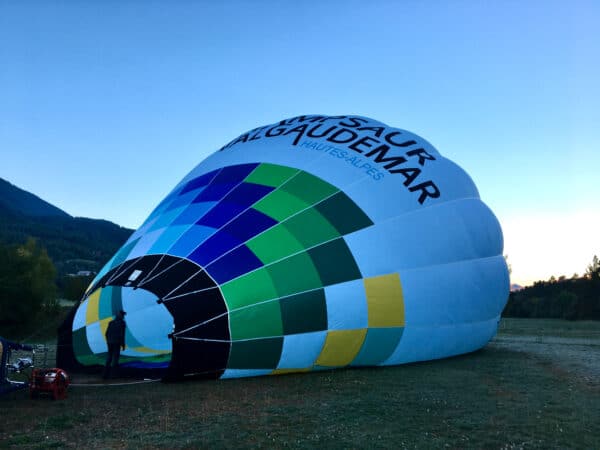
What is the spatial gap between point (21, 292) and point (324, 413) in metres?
23.1

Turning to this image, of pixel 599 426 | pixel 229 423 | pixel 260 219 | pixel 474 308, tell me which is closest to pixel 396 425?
pixel 229 423

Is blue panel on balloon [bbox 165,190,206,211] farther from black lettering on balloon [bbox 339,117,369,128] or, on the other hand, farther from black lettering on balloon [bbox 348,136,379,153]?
black lettering on balloon [bbox 339,117,369,128]

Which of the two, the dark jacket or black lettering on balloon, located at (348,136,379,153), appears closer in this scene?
the dark jacket

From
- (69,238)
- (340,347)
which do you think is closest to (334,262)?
(340,347)

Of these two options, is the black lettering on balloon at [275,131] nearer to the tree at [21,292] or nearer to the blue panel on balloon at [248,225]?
the blue panel on balloon at [248,225]

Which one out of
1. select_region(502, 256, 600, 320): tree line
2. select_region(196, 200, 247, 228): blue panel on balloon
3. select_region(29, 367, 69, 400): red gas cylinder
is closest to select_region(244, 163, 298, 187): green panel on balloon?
select_region(196, 200, 247, 228): blue panel on balloon

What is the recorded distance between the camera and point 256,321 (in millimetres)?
6383

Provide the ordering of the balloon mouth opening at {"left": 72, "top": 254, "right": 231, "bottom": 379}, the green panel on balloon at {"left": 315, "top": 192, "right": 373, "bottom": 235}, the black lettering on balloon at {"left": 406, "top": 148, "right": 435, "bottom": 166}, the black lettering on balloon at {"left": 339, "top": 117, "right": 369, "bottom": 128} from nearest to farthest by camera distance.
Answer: the balloon mouth opening at {"left": 72, "top": 254, "right": 231, "bottom": 379} → the green panel on balloon at {"left": 315, "top": 192, "right": 373, "bottom": 235} → the black lettering on balloon at {"left": 406, "top": 148, "right": 435, "bottom": 166} → the black lettering on balloon at {"left": 339, "top": 117, "right": 369, "bottom": 128}

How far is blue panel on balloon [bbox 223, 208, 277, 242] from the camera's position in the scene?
7012mm

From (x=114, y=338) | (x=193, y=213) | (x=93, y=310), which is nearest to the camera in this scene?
(x=114, y=338)

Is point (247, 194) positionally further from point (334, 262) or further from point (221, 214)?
point (334, 262)

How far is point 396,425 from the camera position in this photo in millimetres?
4754

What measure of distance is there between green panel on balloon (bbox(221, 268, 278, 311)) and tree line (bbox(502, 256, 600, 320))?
1218 inches

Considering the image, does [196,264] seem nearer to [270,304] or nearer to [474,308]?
[270,304]
